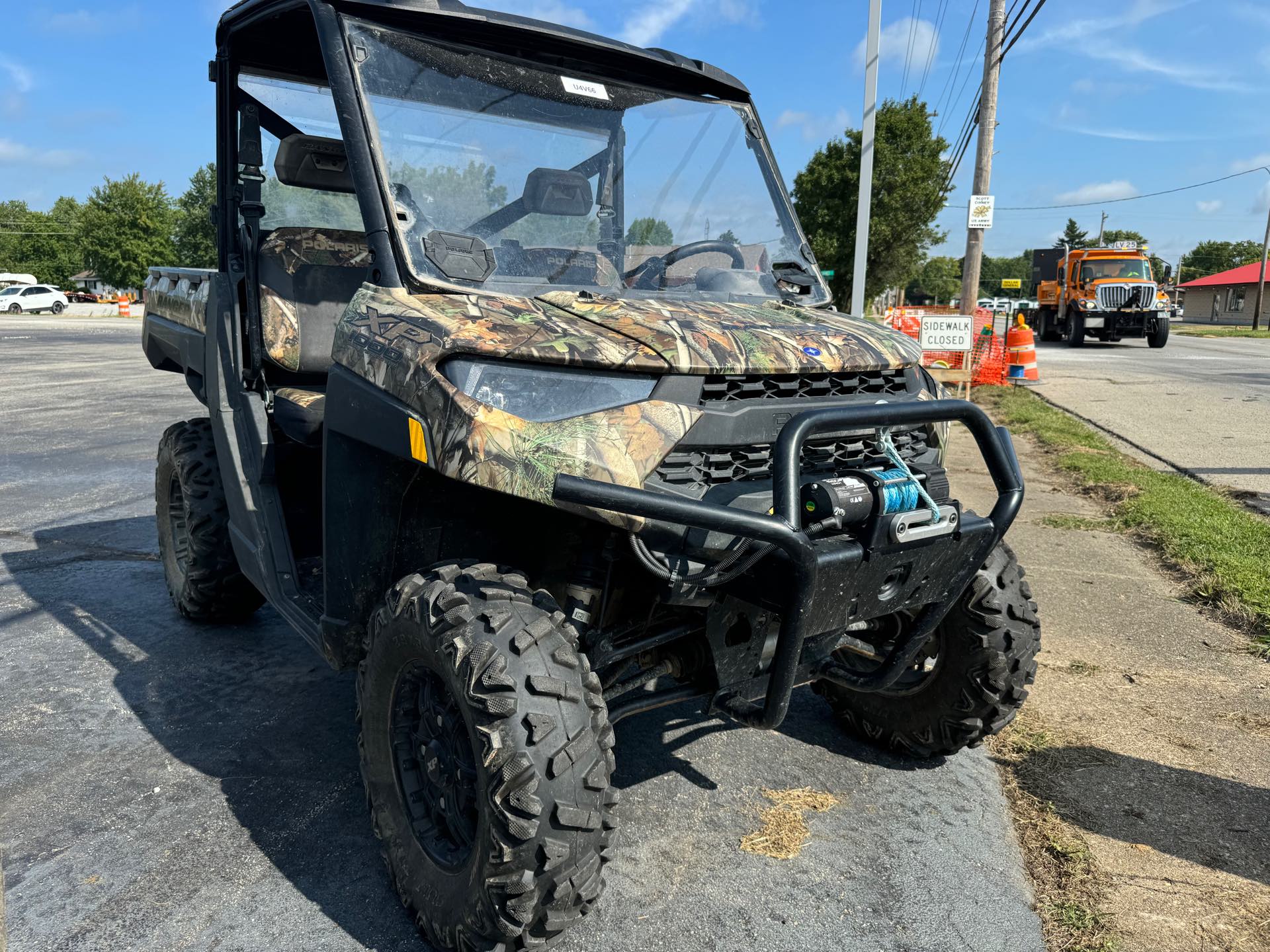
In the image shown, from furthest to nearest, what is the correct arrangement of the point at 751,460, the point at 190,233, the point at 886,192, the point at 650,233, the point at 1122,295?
the point at 190,233 < the point at 886,192 < the point at 1122,295 < the point at 650,233 < the point at 751,460

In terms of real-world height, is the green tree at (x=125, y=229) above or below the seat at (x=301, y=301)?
above

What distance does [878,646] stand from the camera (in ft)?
11.3

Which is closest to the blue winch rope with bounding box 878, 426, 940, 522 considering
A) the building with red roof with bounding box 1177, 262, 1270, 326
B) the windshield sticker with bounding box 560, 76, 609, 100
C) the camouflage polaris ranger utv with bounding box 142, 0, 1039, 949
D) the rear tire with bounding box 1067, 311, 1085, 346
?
the camouflage polaris ranger utv with bounding box 142, 0, 1039, 949

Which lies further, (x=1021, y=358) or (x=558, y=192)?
(x=1021, y=358)

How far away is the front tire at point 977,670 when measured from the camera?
317 cm

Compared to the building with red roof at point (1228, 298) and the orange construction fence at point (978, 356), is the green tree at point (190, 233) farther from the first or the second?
the building with red roof at point (1228, 298)

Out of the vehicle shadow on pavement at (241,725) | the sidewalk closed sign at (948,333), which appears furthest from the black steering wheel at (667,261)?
the sidewalk closed sign at (948,333)

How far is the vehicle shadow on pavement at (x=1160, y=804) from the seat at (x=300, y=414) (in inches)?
113

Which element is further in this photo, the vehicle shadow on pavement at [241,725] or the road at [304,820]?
Result: the vehicle shadow on pavement at [241,725]

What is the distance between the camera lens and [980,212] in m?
15.3

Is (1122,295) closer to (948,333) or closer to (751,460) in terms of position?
(948,333)

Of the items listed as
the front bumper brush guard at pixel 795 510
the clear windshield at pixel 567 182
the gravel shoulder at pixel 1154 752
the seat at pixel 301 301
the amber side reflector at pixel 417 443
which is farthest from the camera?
the seat at pixel 301 301

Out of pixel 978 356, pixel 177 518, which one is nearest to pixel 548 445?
pixel 177 518

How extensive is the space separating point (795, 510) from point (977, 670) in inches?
57.3
